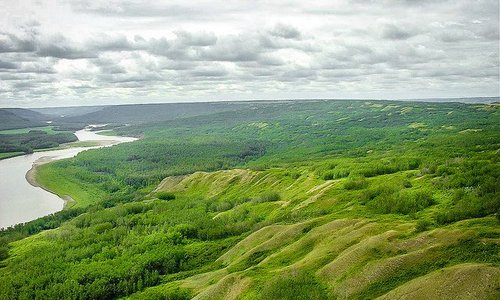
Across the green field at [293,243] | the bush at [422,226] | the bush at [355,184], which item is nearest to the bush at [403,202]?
the green field at [293,243]

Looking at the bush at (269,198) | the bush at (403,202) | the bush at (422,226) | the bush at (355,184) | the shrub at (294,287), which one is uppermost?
the bush at (422,226)

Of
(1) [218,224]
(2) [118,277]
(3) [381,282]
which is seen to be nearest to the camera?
(3) [381,282]

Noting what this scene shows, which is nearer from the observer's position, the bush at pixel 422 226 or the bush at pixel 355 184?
the bush at pixel 422 226

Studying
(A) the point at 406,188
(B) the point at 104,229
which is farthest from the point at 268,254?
(B) the point at 104,229

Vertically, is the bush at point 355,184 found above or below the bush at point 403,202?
below

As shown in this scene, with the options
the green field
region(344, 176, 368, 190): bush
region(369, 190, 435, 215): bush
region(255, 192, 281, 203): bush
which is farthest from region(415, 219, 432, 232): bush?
region(255, 192, 281, 203): bush

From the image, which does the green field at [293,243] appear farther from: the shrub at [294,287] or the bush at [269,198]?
the bush at [269,198]

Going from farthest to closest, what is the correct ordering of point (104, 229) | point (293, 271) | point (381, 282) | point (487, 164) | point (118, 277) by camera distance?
point (104, 229) → point (118, 277) → point (487, 164) → point (293, 271) → point (381, 282)

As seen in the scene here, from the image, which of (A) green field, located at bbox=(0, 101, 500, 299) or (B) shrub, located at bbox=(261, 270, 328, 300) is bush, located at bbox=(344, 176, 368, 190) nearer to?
(A) green field, located at bbox=(0, 101, 500, 299)

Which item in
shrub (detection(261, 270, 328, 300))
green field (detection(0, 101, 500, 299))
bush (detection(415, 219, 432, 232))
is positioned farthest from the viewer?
bush (detection(415, 219, 432, 232))

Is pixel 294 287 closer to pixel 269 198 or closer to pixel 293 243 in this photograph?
pixel 293 243

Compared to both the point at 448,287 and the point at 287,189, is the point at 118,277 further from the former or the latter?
the point at 448,287
